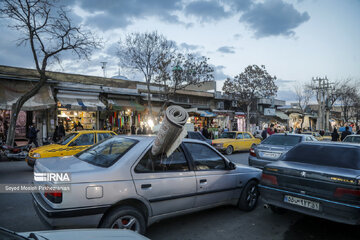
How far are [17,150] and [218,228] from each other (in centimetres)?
976

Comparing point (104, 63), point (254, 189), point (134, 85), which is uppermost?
point (104, 63)

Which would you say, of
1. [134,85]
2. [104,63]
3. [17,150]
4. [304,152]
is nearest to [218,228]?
[304,152]

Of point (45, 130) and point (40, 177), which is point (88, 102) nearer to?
point (45, 130)

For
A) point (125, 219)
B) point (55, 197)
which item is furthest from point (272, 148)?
point (55, 197)

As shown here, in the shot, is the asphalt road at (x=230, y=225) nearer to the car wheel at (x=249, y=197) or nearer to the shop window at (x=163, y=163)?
the car wheel at (x=249, y=197)

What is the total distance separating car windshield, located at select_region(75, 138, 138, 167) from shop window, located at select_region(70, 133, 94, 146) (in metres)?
5.16

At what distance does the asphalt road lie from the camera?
3.86m

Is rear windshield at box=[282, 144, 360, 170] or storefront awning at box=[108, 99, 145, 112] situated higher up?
storefront awning at box=[108, 99, 145, 112]

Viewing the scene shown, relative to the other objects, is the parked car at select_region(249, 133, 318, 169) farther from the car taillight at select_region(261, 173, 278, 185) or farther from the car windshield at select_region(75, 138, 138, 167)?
the car windshield at select_region(75, 138, 138, 167)

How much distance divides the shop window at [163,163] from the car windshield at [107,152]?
32 cm

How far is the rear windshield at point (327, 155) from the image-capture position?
13.4ft

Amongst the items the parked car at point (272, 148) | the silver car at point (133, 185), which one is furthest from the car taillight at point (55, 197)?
the parked car at point (272, 148)

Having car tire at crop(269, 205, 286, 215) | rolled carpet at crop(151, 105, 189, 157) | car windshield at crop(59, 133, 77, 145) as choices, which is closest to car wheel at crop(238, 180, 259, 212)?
car tire at crop(269, 205, 286, 215)

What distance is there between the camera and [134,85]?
21562 mm
